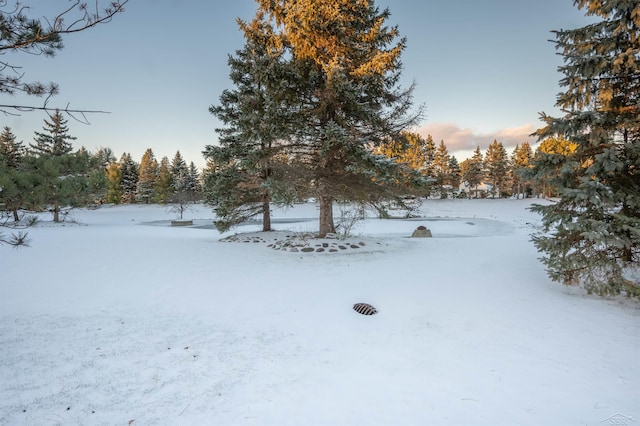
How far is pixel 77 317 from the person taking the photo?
450 centimetres

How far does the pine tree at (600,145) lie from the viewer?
4340 mm

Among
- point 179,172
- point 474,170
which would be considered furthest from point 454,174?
point 179,172

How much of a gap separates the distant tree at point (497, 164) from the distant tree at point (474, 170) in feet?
3.42

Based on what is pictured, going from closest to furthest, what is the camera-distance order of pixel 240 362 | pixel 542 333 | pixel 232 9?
pixel 240 362 < pixel 542 333 < pixel 232 9

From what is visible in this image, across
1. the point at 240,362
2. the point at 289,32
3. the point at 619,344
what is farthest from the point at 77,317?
the point at 289,32

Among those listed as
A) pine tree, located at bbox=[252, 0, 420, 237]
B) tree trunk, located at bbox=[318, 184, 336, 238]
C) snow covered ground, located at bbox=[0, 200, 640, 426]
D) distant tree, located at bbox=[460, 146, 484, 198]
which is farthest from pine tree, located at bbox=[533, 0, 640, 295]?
distant tree, located at bbox=[460, 146, 484, 198]

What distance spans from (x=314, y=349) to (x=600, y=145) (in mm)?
5315

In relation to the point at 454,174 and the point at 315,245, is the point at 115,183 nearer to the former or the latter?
the point at 315,245

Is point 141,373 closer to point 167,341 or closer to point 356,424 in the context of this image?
point 167,341

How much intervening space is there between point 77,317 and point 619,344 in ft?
23.5

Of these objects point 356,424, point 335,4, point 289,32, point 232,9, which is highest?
point 232,9

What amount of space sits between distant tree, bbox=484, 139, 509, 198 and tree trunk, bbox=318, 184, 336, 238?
46117 millimetres

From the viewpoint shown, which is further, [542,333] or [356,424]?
[542,333]

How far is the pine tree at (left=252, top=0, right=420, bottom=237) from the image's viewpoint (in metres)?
8.41
